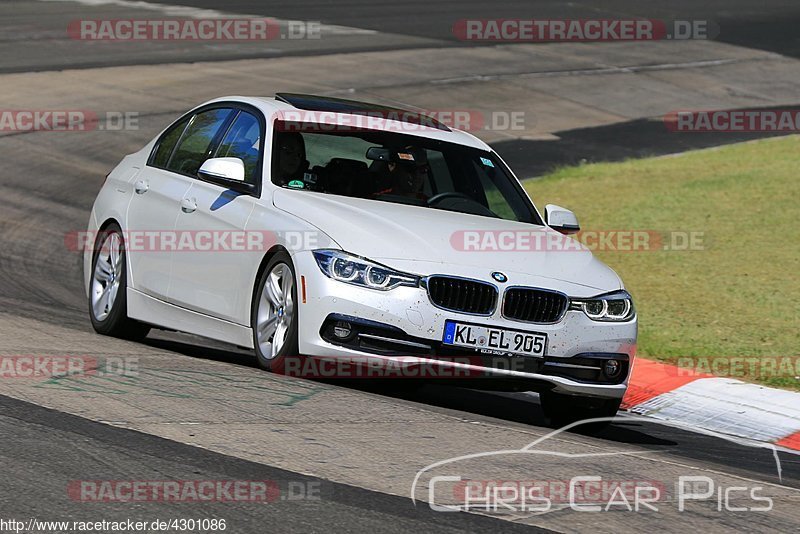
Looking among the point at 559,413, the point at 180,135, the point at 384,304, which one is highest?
the point at 180,135

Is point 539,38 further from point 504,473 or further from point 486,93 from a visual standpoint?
point 504,473

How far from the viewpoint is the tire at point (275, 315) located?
26.4 ft

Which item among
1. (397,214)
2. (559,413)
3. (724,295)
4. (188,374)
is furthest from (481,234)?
(724,295)

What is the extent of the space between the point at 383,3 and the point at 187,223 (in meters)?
28.3

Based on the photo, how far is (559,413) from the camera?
28.7 ft

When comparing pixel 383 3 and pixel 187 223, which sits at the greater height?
pixel 383 3

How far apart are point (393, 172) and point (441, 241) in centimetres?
109

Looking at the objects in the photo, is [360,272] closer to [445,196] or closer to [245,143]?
[445,196]
